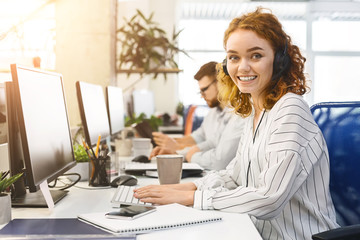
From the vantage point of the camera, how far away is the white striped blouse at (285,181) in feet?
3.52

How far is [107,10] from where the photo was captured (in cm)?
287

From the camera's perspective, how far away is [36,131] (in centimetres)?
102

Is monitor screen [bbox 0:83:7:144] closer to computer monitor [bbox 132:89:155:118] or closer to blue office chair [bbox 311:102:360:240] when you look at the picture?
blue office chair [bbox 311:102:360:240]

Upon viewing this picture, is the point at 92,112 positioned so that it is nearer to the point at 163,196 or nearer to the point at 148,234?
the point at 163,196

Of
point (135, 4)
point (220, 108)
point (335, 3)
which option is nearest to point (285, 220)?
point (220, 108)

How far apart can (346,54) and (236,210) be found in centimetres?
868

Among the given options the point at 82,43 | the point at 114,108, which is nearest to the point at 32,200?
the point at 114,108

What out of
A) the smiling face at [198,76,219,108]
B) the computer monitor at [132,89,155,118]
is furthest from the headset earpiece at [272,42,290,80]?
the computer monitor at [132,89,155,118]

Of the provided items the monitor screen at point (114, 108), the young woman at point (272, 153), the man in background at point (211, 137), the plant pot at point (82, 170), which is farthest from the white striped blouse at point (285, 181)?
the monitor screen at point (114, 108)

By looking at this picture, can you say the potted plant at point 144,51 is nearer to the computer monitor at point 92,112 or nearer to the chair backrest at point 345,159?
the computer monitor at point 92,112

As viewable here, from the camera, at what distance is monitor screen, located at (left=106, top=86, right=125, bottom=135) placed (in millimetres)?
2303

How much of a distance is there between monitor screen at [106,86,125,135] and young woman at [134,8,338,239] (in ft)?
3.31

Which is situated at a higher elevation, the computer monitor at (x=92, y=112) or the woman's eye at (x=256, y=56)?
the woman's eye at (x=256, y=56)

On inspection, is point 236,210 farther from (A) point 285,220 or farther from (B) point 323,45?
(B) point 323,45
